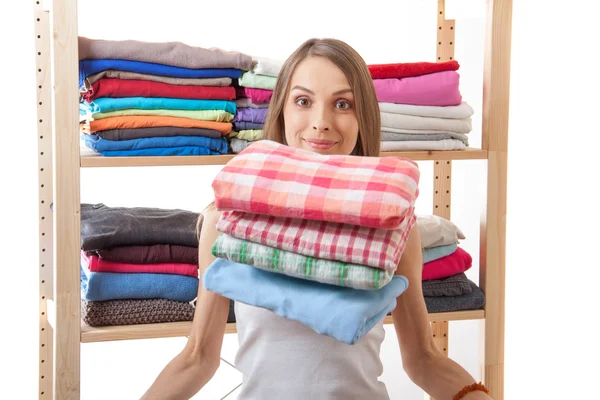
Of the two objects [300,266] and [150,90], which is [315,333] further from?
[150,90]

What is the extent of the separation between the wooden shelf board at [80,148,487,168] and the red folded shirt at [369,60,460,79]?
0.20m

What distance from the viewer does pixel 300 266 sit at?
108cm

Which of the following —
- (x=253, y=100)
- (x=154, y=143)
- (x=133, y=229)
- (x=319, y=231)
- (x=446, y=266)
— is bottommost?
(x=446, y=266)

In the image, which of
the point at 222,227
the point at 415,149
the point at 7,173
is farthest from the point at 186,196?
the point at 222,227

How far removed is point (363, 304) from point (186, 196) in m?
1.55

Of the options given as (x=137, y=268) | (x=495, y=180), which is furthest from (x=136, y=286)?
(x=495, y=180)

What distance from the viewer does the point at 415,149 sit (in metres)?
2.07

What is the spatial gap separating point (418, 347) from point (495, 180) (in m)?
0.75

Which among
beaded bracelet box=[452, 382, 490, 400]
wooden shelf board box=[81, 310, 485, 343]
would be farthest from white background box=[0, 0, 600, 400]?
beaded bracelet box=[452, 382, 490, 400]

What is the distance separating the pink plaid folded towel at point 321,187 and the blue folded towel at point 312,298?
4.3 inches

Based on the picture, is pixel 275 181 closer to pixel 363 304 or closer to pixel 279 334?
pixel 363 304

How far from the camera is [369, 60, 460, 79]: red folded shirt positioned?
80.7 inches

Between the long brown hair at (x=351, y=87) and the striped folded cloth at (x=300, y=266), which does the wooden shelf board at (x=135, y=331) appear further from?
the striped folded cloth at (x=300, y=266)

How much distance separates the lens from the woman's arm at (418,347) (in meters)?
1.37
